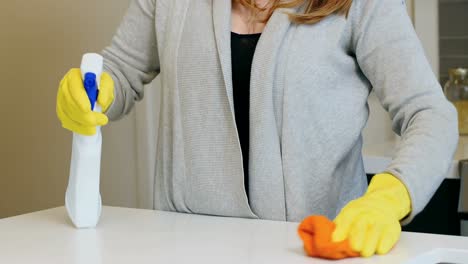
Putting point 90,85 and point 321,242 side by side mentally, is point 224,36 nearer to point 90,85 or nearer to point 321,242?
point 90,85

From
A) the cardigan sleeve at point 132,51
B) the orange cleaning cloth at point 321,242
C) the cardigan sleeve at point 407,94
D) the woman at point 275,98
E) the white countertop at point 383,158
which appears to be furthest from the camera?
the white countertop at point 383,158

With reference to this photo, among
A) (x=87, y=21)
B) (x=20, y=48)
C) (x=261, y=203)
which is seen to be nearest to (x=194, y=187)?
(x=261, y=203)

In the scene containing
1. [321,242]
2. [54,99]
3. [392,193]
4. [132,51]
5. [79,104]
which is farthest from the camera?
[54,99]

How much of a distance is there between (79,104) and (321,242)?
437 millimetres

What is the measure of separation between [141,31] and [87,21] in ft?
3.69

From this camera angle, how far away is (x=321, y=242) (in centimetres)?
89

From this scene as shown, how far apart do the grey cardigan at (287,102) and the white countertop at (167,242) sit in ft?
0.33

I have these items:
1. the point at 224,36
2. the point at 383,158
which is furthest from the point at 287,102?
the point at 383,158

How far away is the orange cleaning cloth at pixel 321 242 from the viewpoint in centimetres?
89

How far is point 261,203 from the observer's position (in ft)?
4.08

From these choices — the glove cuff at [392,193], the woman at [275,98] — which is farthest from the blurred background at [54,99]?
the glove cuff at [392,193]

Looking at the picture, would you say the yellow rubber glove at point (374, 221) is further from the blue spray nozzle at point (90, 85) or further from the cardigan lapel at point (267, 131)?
the blue spray nozzle at point (90, 85)

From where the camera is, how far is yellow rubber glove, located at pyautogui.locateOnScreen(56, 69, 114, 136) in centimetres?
111

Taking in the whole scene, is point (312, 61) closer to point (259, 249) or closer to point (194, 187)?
point (194, 187)
